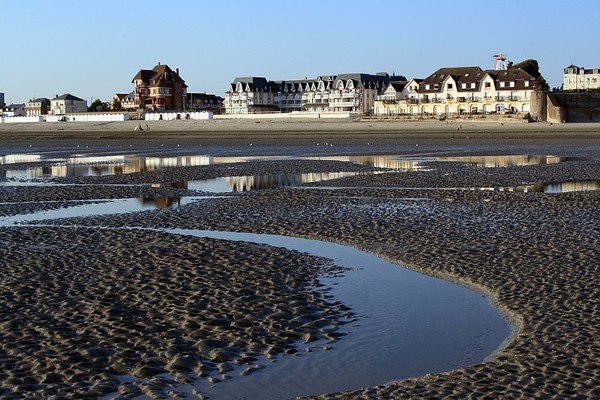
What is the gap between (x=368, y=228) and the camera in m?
17.8

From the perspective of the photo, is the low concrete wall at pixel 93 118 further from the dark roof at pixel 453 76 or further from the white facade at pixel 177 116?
the dark roof at pixel 453 76

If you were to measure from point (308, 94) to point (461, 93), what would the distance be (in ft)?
151

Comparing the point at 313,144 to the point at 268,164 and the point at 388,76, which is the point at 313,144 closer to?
the point at 268,164

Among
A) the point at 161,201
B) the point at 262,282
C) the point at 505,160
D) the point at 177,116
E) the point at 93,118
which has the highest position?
the point at 177,116

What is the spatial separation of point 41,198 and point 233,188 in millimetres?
6650

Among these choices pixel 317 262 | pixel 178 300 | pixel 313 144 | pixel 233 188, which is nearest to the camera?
pixel 178 300

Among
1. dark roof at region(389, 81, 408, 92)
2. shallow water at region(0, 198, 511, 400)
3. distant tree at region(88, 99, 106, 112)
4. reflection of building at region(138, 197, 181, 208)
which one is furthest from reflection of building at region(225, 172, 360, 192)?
distant tree at region(88, 99, 106, 112)

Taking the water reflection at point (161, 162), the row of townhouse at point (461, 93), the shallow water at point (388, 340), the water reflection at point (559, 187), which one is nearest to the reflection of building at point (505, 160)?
the water reflection at point (161, 162)

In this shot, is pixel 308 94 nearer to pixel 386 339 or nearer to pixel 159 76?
pixel 159 76

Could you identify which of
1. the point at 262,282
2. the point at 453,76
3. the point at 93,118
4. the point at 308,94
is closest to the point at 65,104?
the point at 308,94

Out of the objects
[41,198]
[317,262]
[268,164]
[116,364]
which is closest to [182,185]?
[41,198]

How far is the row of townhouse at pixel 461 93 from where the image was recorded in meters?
120

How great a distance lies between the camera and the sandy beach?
26.3 ft

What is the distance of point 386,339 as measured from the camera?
31.4 feet
